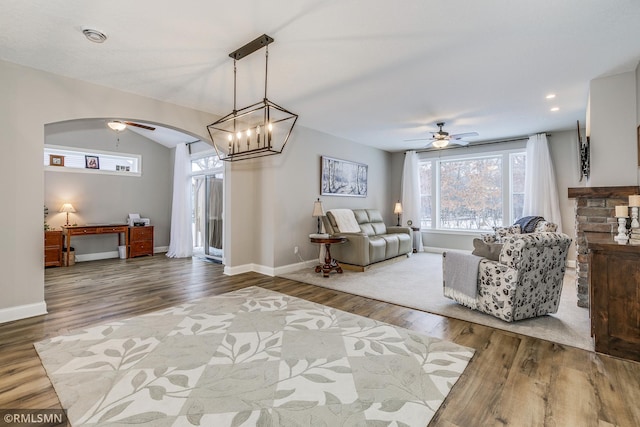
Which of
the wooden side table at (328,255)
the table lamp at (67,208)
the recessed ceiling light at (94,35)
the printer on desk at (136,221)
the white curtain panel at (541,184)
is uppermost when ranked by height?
the recessed ceiling light at (94,35)

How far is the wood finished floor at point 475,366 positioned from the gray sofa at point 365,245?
131cm

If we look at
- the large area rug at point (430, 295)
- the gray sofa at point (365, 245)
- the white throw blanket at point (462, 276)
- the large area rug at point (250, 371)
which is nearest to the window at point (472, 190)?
the gray sofa at point (365, 245)

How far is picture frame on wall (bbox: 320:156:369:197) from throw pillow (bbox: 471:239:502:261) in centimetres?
327

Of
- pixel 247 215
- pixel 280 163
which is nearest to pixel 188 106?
pixel 280 163

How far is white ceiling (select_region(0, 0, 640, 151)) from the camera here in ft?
7.28

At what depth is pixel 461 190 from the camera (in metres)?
7.14

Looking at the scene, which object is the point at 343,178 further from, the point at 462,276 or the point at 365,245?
the point at 462,276

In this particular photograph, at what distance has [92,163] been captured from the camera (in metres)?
6.63

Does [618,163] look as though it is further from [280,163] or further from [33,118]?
[33,118]

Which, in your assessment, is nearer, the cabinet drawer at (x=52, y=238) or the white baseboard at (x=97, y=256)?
the cabinet drawer at (x=52, y=238)

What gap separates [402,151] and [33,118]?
7.35 metres

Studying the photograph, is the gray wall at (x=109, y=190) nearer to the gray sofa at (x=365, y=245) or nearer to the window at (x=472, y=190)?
the gray sofa at (x=365, y=245)

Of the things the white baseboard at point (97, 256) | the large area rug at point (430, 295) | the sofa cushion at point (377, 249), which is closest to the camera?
the large area rug at point (430, 295)

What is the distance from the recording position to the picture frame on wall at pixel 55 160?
6102 millimetres
